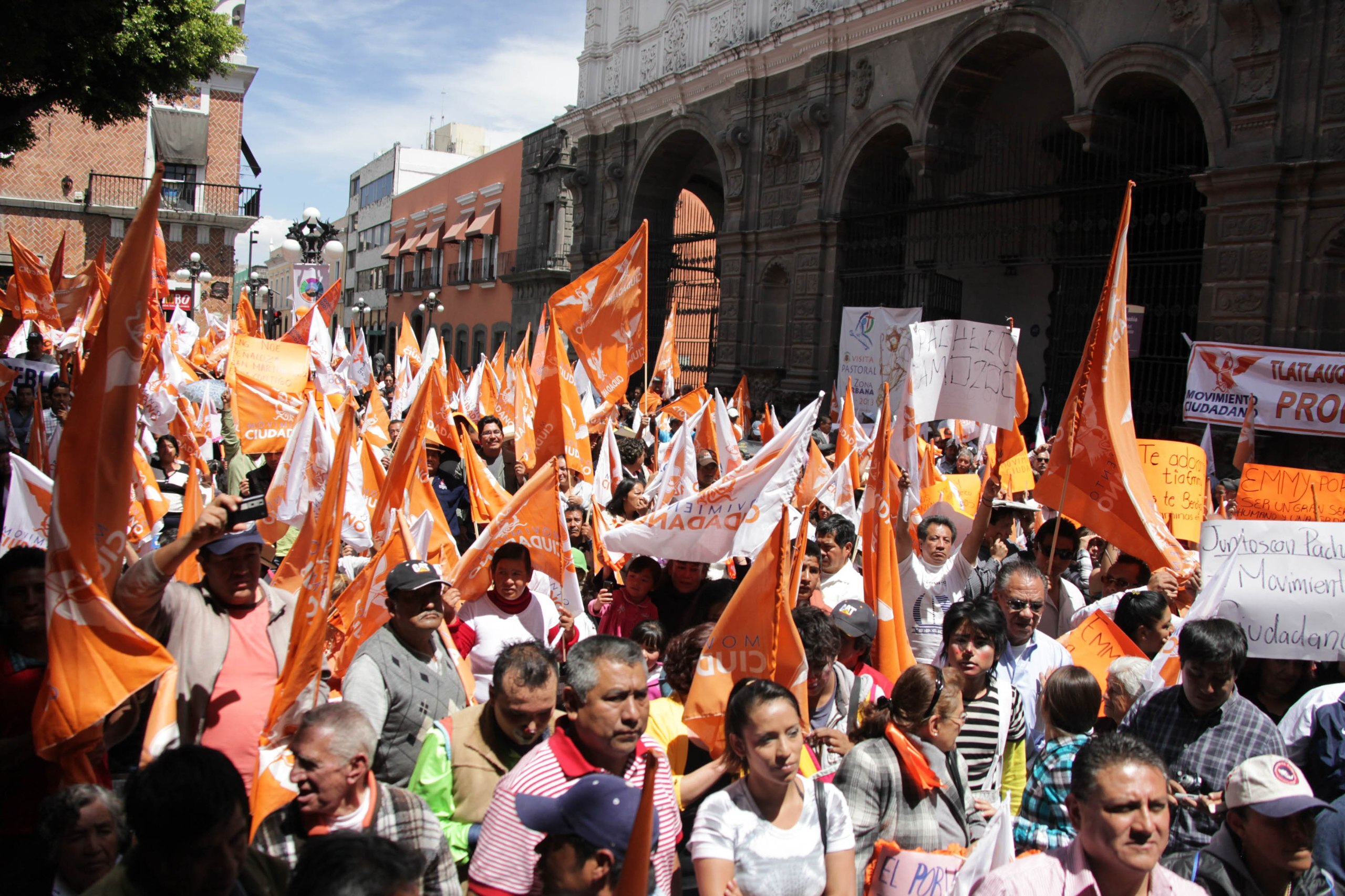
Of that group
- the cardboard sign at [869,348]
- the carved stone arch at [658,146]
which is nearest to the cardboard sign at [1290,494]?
the cardboard sign at [869,348]

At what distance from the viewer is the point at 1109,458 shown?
5527mm

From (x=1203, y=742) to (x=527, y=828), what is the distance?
248 cm

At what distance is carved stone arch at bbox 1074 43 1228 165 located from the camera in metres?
12.8

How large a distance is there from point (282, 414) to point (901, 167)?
551 inches

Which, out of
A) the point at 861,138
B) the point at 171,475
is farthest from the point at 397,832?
the point at 861,138

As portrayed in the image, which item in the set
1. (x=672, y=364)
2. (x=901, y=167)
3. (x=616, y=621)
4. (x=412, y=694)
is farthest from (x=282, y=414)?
(x=901, y=167)

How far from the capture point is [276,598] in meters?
3.85

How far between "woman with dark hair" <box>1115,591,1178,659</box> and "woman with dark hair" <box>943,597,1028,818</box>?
121 cm

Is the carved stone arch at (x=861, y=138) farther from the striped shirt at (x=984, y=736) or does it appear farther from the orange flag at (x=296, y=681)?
the orange flag at (x=296, y=681)

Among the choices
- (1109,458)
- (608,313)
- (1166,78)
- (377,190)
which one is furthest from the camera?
(377,190)

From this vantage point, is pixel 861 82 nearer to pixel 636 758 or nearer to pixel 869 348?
pixel 869 348

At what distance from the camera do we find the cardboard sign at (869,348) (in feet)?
50.6

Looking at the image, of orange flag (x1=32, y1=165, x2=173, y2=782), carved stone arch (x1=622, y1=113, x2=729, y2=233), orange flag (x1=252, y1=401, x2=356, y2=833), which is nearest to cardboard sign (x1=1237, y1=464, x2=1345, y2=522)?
orange flag (x1=252, y1=401, x2=356, y2=833)

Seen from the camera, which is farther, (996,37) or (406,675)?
(996,37)
